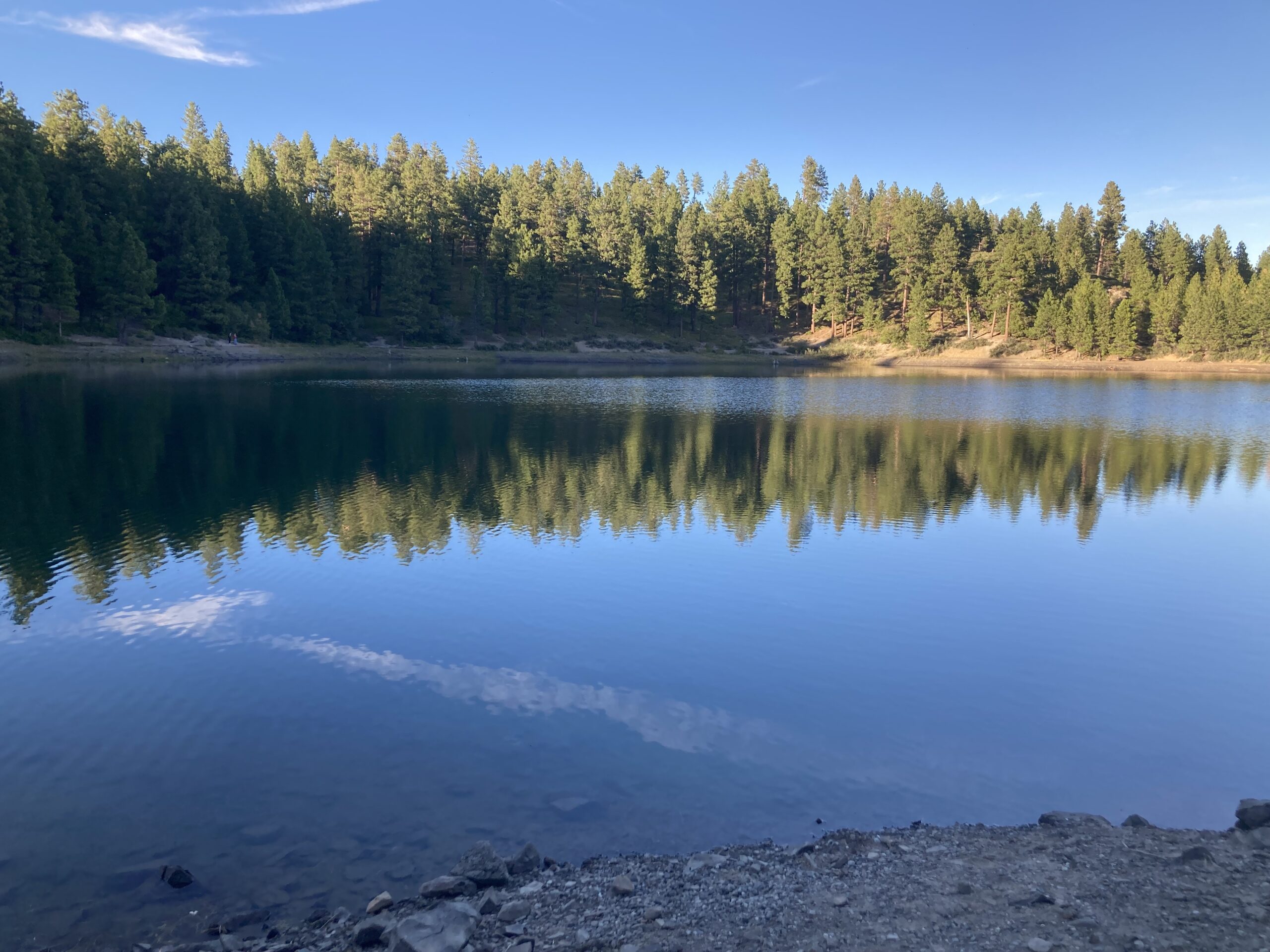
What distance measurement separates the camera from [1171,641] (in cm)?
1366

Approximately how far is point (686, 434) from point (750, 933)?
3268 cm

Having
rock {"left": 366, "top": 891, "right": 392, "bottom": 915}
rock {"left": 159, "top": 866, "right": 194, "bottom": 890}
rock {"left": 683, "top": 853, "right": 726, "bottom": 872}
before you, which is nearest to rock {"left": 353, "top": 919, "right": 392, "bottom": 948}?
rock {"left": 366, "top": 891, "right": 392, "bottom": 915}

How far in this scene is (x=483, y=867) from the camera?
6.93 meters

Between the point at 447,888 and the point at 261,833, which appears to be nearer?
the point at 447,888

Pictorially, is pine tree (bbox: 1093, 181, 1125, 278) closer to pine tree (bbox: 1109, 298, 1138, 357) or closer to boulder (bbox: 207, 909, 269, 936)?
pine tree (bbox: 1109, 298, 1138, 357)

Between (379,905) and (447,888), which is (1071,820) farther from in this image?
(379,905)

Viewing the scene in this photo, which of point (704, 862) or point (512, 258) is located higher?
point (512, 258)

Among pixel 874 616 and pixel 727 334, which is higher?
pixel 727 334

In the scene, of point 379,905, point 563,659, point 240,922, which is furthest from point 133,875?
point 563,659

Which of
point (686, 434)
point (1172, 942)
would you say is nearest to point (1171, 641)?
point (1172, 942)

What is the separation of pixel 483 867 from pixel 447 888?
41 cm

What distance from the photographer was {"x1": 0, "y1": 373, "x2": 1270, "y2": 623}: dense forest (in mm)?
19312

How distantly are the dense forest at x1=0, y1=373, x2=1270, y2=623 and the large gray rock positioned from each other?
11.5m

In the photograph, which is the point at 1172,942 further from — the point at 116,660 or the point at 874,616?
the point at 116,660
